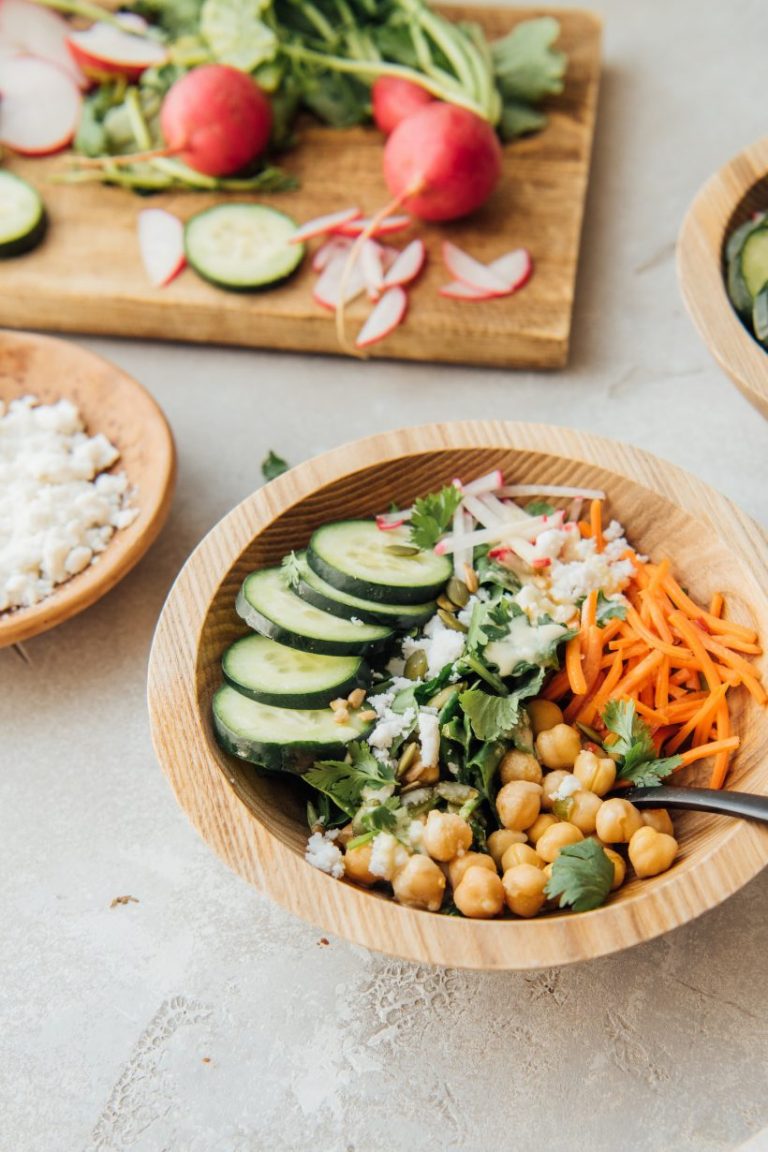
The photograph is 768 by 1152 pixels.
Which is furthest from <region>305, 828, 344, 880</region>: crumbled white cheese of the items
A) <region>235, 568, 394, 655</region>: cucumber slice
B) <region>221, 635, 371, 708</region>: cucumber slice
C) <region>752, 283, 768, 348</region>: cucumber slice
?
<region>752, 283, 768, 348</region>: cucumber slice

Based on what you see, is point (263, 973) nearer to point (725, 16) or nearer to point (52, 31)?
point (52, 31)

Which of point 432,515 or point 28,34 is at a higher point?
point 28,34

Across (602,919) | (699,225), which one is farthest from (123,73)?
(602,919)

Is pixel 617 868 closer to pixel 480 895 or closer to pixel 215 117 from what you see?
pixel 480 895

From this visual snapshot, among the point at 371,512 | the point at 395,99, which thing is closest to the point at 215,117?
the point at 395,99

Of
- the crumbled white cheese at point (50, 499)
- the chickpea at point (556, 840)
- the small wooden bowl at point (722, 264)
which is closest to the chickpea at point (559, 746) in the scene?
the chickpea at point (556, 840)

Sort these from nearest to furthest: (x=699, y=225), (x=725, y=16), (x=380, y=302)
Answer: (x=699, y=225) < (x=380, y=302) < (x=725, y=16)

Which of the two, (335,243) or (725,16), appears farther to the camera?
(725,16)
